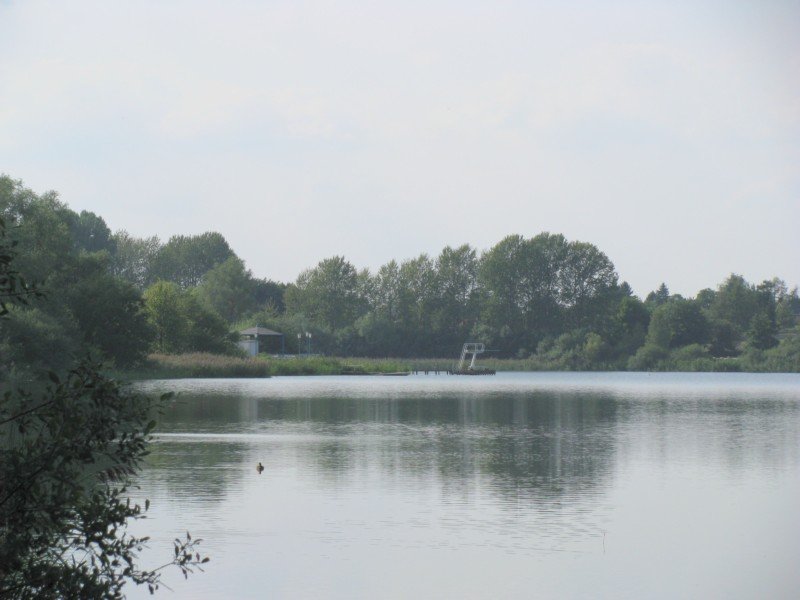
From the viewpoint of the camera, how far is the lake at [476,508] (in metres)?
13.5

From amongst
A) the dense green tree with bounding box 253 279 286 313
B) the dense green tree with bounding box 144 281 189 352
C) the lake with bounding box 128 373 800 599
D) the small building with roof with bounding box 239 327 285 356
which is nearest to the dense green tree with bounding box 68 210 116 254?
the dense green tree with bounding box 253 279 286 313

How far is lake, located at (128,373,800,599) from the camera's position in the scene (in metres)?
13.5

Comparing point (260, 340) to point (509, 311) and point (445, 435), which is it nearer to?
point (509, 311)

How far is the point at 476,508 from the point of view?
59.8 feet

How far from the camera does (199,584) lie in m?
13.1

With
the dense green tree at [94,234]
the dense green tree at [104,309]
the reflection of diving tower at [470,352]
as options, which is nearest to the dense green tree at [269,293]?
the dense green tree at [94,234]

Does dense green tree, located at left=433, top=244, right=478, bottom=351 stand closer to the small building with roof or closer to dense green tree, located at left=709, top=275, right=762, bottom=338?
the small building with roof

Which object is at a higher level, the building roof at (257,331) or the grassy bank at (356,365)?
the building roof at (257,331)

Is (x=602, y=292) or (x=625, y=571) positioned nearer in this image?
(x=625, y=571)

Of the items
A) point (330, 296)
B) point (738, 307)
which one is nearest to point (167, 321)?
point (330, 296)

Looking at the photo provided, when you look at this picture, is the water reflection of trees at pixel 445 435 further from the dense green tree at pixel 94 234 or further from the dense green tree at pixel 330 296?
the dense green tree at pixel 94 234

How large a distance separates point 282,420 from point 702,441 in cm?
1361

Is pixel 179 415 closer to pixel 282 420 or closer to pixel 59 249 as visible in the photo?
pixel 282 420

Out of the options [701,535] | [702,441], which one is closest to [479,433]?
[702,441]
